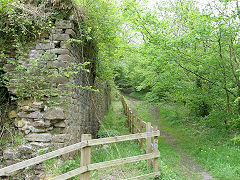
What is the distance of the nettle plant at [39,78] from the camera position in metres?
4.36

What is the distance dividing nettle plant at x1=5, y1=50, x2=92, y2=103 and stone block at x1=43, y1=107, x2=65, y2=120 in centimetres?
34

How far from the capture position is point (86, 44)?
6.19 m

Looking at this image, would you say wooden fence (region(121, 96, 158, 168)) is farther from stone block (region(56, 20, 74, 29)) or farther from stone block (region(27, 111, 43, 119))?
stone block (region(56, 20, 74, 29))

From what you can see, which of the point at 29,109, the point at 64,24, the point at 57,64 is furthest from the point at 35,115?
the point at 64,24

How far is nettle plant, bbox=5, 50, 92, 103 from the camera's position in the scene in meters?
4.36

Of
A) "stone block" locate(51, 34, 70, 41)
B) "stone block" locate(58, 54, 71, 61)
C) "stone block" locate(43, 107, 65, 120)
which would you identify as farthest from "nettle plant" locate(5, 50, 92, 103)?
"stone block" locate(51, 34, 70, 41)

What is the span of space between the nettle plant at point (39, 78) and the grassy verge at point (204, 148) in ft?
13.7

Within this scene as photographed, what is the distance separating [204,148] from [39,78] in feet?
21.9

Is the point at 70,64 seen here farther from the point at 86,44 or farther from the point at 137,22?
the point at 137,22

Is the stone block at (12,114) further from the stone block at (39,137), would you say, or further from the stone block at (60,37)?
the stone block at (60,37)

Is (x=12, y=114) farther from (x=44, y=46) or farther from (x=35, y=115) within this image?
(x=44, y=46)

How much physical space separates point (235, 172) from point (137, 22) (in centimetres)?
676

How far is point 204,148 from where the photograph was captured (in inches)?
294

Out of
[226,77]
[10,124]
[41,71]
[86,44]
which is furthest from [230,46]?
[10,124]
